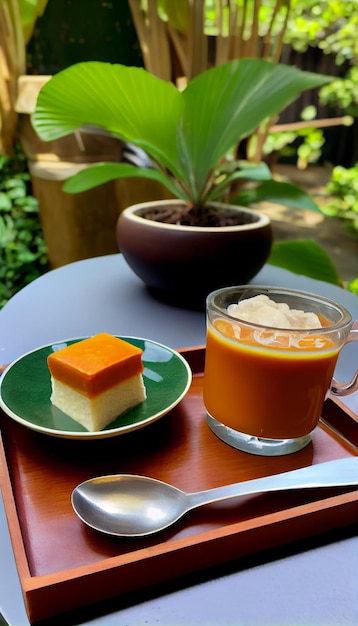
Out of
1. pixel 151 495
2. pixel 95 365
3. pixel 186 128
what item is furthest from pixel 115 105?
pixel 151 495

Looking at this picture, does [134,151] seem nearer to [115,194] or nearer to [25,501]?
[115,194]

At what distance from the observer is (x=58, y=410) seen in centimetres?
52

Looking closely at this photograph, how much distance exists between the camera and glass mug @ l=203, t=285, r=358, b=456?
18.6 inches

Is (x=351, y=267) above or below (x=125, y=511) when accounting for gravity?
below

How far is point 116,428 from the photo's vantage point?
486mm

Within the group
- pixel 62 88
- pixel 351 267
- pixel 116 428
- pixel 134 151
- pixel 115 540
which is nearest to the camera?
pixel 115 540

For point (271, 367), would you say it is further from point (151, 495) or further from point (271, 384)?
point (151, 495)

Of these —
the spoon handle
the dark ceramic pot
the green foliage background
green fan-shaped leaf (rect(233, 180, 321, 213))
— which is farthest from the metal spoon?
the green foliage background

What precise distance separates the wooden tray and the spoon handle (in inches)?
0.5

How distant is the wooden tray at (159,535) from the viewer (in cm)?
34

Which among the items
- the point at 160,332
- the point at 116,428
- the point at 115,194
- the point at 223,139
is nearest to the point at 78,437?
the point at 116,428

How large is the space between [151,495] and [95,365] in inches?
5.9

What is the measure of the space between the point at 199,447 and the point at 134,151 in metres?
1.68

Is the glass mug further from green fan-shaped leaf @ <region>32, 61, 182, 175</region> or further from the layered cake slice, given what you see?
green fan-shaped leaf @ <region>32, 61, 182, 175</region>
